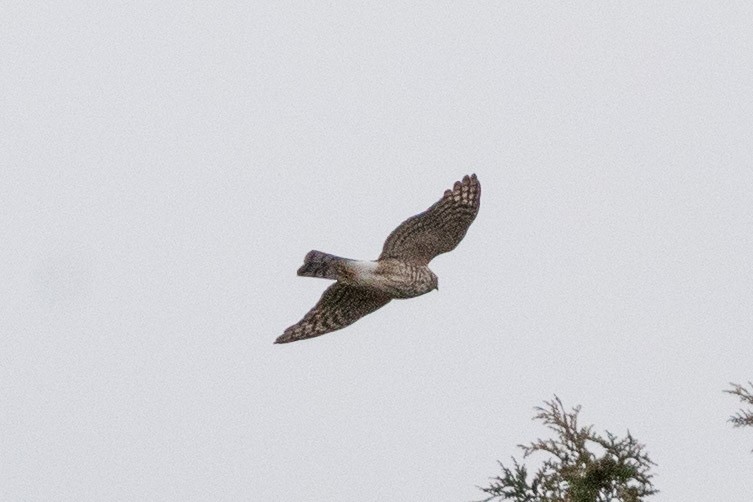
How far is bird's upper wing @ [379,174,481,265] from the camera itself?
12.3m

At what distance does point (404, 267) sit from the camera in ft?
40.3

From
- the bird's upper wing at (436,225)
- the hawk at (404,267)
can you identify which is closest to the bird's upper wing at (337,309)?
the hawk at (404,267)

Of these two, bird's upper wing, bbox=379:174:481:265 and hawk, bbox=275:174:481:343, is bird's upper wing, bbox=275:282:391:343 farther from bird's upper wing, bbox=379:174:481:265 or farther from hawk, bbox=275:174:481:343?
bird's upper wing, bbox=379:174:481:265

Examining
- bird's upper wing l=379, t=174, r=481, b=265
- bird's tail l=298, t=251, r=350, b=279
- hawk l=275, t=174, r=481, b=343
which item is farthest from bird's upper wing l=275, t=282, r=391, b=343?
bird's tail l=298, t=251, r=350, b=279

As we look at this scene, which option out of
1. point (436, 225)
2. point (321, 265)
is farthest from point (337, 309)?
point (436, 225)

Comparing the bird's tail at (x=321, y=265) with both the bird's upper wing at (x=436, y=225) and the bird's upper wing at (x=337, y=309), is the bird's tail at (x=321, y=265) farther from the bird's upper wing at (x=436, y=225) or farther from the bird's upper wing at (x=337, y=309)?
the bird's upper wing at (x=436, y=225)

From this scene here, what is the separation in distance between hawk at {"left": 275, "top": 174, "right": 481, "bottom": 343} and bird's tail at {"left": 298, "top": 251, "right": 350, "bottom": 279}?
47cm

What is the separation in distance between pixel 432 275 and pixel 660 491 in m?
5.13

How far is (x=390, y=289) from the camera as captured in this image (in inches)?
480

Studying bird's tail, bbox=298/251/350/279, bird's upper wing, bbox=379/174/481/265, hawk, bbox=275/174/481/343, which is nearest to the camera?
Answer: bird's tail, bbox=298/251/350/279

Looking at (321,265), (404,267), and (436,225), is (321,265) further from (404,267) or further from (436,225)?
(436,225)

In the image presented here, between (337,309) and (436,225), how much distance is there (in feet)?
5.69

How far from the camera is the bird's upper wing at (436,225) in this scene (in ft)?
40.5

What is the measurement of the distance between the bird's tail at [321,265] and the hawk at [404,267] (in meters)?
0.47
